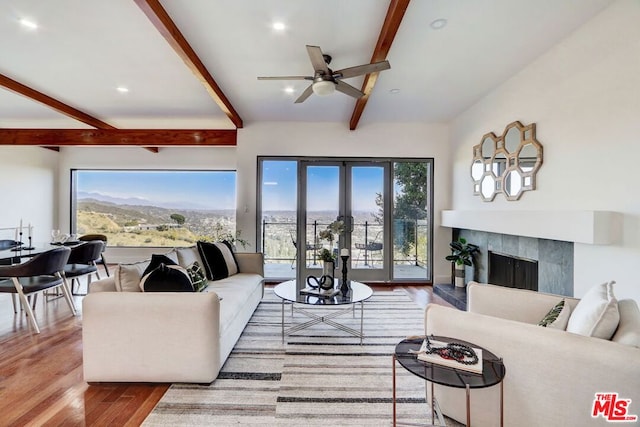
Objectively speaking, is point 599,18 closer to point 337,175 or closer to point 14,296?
point 337,175

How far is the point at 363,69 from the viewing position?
2.47 metres

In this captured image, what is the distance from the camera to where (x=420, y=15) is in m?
2.31

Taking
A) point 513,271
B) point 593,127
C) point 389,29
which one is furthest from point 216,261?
point 593,127

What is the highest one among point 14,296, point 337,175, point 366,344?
point 337,175

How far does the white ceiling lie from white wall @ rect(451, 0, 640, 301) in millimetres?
199

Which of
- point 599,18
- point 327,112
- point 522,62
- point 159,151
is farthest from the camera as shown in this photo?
point 159,151

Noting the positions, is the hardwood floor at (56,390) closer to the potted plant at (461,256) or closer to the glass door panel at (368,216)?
the glass door panel at (368,216)

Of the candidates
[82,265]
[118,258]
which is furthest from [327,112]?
[118,258]

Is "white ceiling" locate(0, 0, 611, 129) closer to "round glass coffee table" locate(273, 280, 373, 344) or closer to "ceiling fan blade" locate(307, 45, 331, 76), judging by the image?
"ceiling fan blade" locate(307, 45, 331, 76)

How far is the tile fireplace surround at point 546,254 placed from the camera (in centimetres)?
265

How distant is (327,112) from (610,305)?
3930 mm

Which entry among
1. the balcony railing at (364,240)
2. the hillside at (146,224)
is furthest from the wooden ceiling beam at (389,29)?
the hillside at (146,224)

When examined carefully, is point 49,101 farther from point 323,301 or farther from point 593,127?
point 593,127

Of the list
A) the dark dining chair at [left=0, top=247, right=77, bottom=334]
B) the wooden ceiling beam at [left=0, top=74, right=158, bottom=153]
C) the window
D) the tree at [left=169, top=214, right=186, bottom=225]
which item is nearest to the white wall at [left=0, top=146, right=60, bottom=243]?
the window
